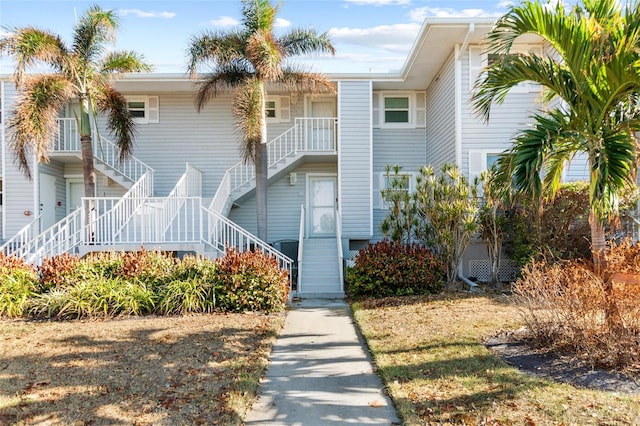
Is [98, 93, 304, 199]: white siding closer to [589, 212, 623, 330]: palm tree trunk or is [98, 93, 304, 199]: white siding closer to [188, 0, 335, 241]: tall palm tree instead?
[188, 0, 335, 241]: tall palm tree

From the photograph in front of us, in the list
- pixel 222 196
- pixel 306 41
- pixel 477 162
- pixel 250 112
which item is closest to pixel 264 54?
pixel 250 112

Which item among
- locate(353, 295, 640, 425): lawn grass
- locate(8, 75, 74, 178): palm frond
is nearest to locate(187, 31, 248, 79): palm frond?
locate(8, 75, 74, 178): palm frond

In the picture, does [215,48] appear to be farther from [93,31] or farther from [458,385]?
[458,385]

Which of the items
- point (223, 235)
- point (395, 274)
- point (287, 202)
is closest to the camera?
point (395, 274)

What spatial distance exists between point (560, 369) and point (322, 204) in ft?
36.0

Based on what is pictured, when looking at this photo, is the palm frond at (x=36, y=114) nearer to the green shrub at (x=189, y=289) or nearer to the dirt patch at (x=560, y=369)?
the green shrub at (x=189, y=289)

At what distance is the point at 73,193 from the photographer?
15258 millimetres

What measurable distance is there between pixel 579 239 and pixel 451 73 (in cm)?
555

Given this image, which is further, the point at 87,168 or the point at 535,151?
the point at 87,168

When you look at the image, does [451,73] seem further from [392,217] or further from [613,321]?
[613,321]

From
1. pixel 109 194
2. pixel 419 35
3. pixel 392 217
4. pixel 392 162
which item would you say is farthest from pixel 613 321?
pixel 109 194

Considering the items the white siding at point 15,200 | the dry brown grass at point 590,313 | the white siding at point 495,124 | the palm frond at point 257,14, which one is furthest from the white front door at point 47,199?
the dry brown grass at point 590,313

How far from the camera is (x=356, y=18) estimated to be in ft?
43.3

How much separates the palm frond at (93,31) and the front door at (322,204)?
7359mm
